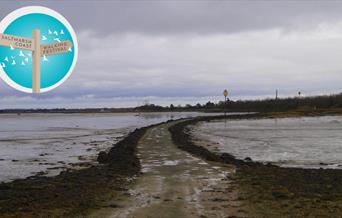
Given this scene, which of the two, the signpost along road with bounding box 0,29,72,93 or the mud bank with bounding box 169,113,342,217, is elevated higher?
the signpost along road with bounding box 0,29,72,93

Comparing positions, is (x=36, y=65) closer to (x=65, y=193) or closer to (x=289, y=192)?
(x=65, y=193)

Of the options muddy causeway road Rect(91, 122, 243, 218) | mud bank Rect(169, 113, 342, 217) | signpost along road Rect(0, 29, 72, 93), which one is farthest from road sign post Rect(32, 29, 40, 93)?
mud bank Rect(169, 113, 342, 217)

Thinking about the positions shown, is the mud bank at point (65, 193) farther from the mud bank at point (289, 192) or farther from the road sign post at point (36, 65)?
the road sign post at point (36, 65)

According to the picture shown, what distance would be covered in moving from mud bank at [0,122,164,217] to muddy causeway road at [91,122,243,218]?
1.37 feet

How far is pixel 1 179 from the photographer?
14750mm

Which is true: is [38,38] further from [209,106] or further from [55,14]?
[209,106]

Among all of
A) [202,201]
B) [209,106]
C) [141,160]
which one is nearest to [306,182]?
[202,201]

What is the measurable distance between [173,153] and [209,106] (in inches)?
6323

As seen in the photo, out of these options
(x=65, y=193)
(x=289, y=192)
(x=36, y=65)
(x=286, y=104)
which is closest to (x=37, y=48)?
(x=36, y=65)

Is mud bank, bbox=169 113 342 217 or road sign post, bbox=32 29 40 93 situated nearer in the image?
road sign post, bbox=32 29 40 93

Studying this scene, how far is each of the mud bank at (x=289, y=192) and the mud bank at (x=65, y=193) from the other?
3224mm

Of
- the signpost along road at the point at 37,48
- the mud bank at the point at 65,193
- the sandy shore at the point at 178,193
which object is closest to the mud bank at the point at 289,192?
the sandy shore at the point at 178,193

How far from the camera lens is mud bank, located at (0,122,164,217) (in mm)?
8227

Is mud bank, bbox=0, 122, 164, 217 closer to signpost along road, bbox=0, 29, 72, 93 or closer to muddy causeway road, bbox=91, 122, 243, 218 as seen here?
muddy causeway road, bbox=91, 122, 243, 218
